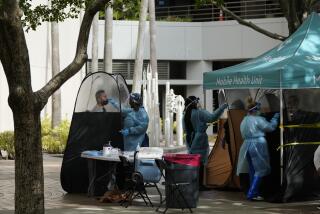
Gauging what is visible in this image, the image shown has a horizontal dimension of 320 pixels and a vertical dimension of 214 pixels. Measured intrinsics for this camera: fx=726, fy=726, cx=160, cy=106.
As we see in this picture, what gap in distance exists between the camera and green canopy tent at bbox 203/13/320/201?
1243cm

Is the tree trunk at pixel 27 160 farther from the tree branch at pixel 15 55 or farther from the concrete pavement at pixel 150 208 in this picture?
the concrete pavement at pixel 150 208

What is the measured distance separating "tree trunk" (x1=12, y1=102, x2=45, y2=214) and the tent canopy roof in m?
A: 5.00

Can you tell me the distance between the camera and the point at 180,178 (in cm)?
1159

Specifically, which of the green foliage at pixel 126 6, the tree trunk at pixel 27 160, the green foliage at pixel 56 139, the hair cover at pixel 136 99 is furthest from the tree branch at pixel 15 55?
the green foliage at pixel 56 139

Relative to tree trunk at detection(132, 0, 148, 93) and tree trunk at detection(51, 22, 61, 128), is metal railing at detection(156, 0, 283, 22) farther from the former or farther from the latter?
tree trunk at detection(51, 22, 61, 128)

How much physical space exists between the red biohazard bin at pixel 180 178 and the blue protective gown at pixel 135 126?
82.7 inches

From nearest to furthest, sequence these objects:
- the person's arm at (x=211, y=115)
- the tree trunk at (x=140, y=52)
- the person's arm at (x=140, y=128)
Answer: the person's arm at (x=140, y=128) → the person's arm at (x=211, y=115) → the tree trunk at (x=140, y=52)

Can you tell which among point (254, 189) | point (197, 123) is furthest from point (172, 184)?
point (197, 123)

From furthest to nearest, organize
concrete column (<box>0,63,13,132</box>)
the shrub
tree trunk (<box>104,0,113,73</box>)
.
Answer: concrete column (<box>0,63,13,132</box>) < tree trunk (<box>104,0,113,73</box>) < the shrub

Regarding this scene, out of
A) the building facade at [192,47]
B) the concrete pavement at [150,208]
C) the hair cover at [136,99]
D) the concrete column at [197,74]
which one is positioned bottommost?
the concrete pavement at [150,208]

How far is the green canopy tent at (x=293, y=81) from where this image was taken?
12.4 metres

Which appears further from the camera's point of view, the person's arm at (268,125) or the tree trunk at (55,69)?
A: the tree trunk at (55,69)

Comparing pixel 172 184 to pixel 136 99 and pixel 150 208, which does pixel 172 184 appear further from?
pixel 136 99

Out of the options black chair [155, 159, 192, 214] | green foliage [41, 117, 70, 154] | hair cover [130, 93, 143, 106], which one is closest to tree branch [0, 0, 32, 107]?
black chair [155, 159, 192, 214]
